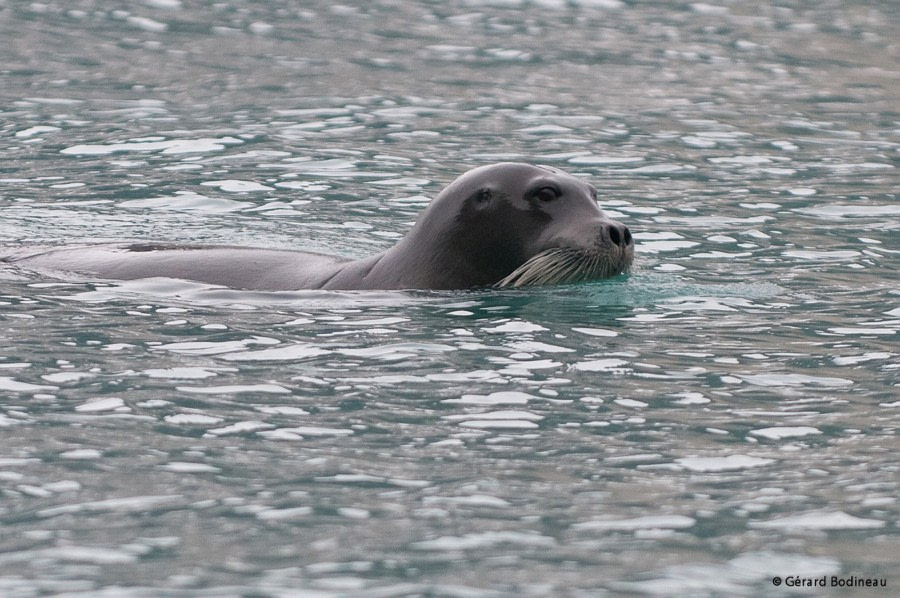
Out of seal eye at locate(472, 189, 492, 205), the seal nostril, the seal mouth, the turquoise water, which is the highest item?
seal eye at locate(472, 189, 492, 205)

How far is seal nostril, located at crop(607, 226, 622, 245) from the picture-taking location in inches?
330

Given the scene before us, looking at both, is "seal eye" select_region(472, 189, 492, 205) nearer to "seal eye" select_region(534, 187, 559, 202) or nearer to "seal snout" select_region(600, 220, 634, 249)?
"seal eye" select_region(534, 187, 559, 202)

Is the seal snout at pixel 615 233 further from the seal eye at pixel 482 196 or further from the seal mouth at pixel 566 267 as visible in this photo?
the seal eye at pixel 482 196

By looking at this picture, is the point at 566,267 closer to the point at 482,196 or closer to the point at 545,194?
the point at 545,194

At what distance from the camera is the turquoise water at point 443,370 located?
4.86 m

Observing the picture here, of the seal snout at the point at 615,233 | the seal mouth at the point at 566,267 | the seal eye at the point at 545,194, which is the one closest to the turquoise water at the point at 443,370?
the seal mouth at the point at 566,267

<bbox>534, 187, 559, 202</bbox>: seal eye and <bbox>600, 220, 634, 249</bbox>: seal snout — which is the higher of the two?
<bbox>534, 187, 559, 202</bbox>: seal eye

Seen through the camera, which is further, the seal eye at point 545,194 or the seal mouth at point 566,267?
the seal eye at point 545,194

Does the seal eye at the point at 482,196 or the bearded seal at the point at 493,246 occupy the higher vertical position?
the seal eye at the point at 482,196

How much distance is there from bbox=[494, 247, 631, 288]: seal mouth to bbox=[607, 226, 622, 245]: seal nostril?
9 cm

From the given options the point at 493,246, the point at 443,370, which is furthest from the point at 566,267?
the point at 443,370

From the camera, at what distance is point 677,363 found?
720 centimetres

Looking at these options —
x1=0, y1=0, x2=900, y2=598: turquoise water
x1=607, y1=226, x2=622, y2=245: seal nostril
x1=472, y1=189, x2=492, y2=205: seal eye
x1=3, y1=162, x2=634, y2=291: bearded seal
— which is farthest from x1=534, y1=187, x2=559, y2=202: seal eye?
x1=0, y1=0, x2=900, y2=598: turquoise water

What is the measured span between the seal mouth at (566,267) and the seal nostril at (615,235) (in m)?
0.09
